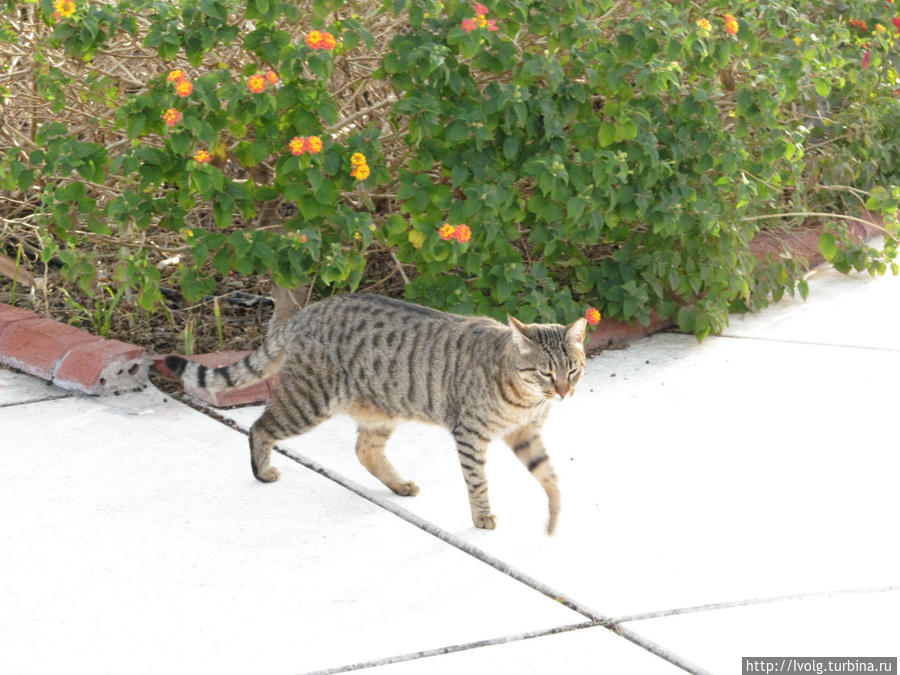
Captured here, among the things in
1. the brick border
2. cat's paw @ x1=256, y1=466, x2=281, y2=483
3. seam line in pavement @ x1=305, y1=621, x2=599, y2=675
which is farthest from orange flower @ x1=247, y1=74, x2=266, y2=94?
seam line in pavement @ x1=305, y1=621, x2=599, y2=675

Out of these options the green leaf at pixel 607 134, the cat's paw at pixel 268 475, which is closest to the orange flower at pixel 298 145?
the cat's paw at pixel 268 475

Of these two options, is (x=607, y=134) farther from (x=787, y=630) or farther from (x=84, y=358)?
(x=787, y=630)

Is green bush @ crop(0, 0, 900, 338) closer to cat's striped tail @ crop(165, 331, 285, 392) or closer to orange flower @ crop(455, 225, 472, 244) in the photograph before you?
orange flower @ crop(455, 225, 472, 244)

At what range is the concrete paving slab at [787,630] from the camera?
11.7ft

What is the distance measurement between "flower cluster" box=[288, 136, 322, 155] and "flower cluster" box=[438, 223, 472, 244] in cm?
73

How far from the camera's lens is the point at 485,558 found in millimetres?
4242

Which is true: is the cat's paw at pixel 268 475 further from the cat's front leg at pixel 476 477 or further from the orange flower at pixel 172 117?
the orange flower at pixel 172 117

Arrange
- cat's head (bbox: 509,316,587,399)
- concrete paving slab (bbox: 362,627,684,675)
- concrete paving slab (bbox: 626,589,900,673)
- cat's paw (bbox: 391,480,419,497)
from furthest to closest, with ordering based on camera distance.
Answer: cat's paw (bbox: 391,480,419,497)
cat's head (bbox: 509,316,587,399)
concrete paving slab (bbox: 626,589,900,673)
concrete paving slab (bbox: 362,627,684,675)

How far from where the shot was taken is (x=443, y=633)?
3.69 metres

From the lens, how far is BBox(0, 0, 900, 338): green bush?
18.0 feet

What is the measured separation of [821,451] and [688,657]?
2.03m

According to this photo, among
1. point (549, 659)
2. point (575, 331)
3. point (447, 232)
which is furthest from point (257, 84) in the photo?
point (549, 659)

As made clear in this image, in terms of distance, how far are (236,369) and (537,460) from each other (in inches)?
53.7

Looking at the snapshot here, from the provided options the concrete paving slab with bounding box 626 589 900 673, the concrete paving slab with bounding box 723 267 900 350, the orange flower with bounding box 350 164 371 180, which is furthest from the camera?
the concrete paving slab with bounding box 723 267 900 350
